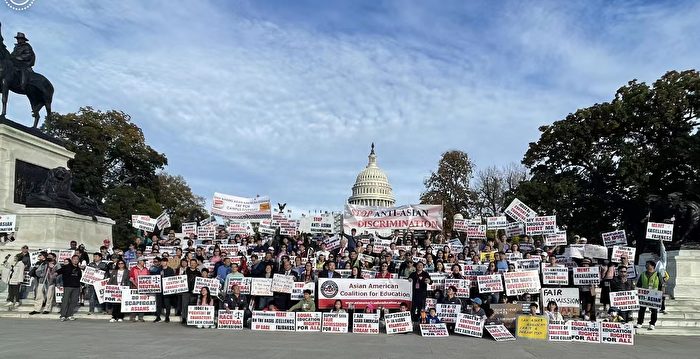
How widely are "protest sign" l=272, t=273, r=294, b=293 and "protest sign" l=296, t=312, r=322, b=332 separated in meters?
1.06

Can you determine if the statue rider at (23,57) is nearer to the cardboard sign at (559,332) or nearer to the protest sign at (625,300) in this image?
the cardboard sign at (559,332)

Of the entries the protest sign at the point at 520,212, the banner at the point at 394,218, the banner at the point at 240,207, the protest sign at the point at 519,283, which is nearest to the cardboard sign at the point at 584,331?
the protest sign at the point at 519,283

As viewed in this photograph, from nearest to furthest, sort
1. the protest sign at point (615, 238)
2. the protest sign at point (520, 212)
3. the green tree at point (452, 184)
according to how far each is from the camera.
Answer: the protest sign at point (615, 238), the protest sign at point (520, 212), the green tree at point (452, 184)

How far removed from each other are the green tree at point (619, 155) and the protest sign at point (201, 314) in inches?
1154

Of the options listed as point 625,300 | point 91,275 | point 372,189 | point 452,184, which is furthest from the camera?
point 372,189

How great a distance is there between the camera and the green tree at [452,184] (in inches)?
2491

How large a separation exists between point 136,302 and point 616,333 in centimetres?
1192

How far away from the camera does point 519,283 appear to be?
632 inches

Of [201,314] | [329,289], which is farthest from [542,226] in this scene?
[201,314]

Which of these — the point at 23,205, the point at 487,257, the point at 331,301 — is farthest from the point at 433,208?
the point at 23,205

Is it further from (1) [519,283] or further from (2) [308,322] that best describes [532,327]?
(2) [308,322]

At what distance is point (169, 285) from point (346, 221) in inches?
516

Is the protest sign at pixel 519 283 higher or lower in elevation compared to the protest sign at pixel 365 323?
higher

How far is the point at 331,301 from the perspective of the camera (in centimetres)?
1603
